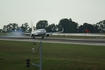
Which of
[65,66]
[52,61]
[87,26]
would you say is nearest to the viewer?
[65,66]

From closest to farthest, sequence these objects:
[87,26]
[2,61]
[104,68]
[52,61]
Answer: [104,68]
[52,61]
[2,61]
[87,26]

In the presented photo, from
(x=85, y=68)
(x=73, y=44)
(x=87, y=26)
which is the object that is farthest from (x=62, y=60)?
(x=87, y=26)

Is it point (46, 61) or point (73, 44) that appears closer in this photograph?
point (46, 61)

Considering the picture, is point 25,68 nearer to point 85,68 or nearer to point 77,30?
point 85,68

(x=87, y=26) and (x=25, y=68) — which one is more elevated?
(x=87, y=26)

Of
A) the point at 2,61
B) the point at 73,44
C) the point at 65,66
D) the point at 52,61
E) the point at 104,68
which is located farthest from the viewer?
the point at 73,44

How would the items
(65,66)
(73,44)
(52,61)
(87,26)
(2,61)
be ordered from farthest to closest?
1. (87,26)
2. (73,44)
3. (2,61)
4. (52,61)
5. (65,66)

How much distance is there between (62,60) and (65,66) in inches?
69.8

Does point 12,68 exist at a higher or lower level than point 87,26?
lower

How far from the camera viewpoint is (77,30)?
185500 millimetres

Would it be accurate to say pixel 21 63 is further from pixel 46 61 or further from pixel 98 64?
pixel 98 64

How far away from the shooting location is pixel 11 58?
1352 inches

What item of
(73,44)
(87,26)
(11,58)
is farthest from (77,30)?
(11,58)

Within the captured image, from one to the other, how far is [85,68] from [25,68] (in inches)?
377
